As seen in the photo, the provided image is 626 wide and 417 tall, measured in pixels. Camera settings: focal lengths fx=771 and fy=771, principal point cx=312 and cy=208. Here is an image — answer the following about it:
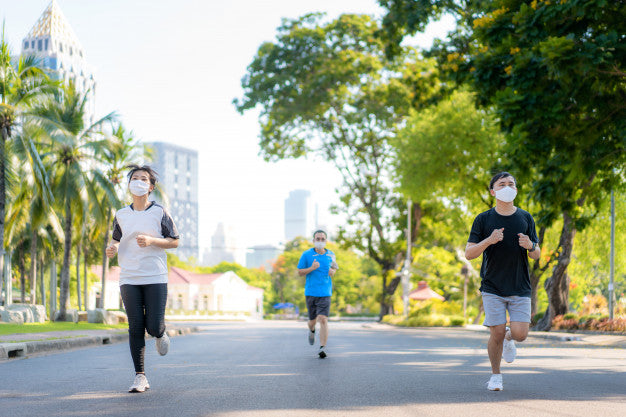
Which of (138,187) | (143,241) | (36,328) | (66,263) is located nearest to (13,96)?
(36,328)

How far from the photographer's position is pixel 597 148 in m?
13.9

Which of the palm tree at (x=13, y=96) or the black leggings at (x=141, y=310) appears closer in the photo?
the black leggings at (x=141, y=310)

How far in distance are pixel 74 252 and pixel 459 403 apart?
149 ft

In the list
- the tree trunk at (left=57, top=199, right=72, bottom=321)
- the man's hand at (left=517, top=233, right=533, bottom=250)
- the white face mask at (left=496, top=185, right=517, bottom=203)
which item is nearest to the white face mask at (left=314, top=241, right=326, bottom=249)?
the white face mask at (left=496, top=185, right=517, bottom=203)

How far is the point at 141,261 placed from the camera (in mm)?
6789

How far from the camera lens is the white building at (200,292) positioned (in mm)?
87312

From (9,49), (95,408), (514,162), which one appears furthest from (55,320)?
(95,408)

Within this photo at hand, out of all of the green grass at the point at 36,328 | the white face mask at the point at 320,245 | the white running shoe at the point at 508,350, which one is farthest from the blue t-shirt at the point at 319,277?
the green grass at the point at 36,328

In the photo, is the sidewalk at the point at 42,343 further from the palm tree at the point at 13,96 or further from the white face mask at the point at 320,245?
the palm tree at the point at 13,96

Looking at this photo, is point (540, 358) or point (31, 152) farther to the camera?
point (31, 152)

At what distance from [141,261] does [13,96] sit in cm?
1862

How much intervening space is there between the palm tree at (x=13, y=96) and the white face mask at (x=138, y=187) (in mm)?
16788

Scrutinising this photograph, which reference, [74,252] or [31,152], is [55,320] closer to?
[31,152]

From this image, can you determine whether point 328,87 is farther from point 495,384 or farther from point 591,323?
point 495,384
